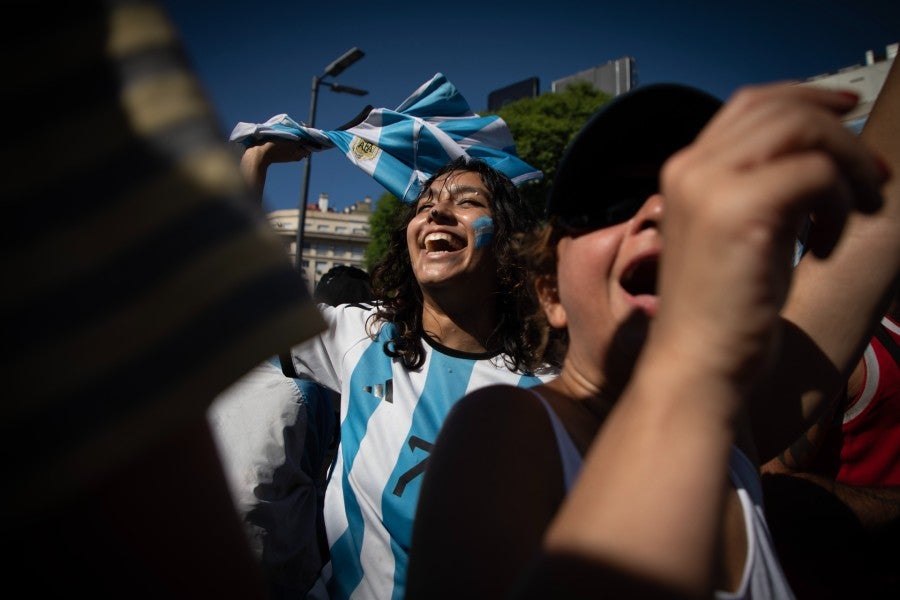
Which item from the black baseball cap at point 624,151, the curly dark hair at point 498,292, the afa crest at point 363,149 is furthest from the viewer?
the afa crest at point 363,149

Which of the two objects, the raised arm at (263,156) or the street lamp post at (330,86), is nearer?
the raised arm at (263,156)

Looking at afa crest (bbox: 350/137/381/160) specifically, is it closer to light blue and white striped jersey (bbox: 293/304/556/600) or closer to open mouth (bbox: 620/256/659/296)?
light blue and white striped jersey (bbox: 293/304/556/600)

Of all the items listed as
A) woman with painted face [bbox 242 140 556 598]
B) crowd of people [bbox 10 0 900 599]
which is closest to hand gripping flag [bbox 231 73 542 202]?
woman with painted face [bbox 242 140 556 598]

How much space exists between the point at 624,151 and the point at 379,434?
4.89 ft

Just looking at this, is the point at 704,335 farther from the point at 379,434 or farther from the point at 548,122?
the point at 548,122

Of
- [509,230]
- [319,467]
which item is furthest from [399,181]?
[319,467]

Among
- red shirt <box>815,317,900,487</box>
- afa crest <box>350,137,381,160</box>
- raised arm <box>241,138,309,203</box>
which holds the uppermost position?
raised arm <box>241,138,309,203</box>

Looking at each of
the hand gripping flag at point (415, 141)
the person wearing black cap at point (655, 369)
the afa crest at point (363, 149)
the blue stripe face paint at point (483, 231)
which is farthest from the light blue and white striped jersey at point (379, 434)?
the afa crest at point (363, 149)

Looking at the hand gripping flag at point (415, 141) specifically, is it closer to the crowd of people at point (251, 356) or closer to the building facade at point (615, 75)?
the crowd of people at point (251, 356)

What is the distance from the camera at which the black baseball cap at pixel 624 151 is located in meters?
1.09

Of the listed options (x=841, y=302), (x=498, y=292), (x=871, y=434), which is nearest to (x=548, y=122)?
(x=498, y=292)

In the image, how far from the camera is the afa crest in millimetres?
3516

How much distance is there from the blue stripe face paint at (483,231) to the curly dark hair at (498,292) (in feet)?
0.15

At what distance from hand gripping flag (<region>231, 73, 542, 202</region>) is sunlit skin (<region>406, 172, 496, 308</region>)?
0.65m
